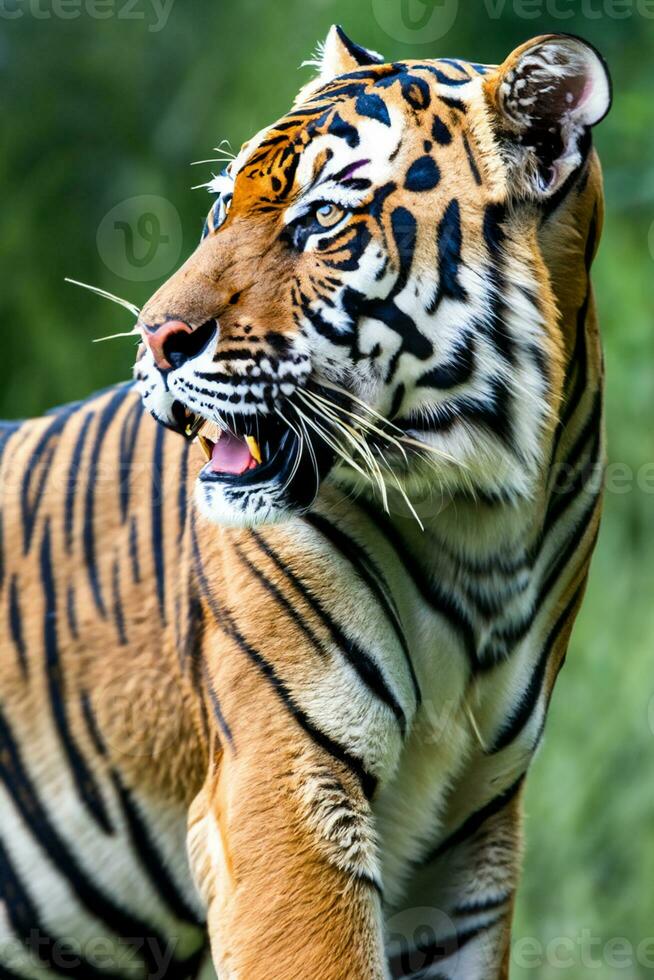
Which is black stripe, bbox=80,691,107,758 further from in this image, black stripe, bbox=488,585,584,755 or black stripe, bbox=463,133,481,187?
black stripe, bbox=463,133,481,187

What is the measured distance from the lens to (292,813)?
6.25 ft

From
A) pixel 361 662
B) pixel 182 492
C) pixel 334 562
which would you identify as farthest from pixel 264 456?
pixel 182 492

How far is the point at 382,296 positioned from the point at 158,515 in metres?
0.69

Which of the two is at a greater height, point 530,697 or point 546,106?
point 546,106

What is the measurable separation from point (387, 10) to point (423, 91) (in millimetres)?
3369

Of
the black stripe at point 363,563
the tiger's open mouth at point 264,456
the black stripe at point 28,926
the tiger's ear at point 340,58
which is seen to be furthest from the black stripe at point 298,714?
the tiger's ear at point 340,58

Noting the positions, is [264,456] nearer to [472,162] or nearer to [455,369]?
[455,369]

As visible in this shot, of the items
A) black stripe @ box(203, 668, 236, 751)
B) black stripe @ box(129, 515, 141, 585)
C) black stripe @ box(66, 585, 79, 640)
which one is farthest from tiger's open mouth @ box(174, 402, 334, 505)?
black stripe @ box(66, 585, 79, 640)

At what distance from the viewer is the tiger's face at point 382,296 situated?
1.79 meters

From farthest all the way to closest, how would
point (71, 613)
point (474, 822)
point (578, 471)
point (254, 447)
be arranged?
point (71, 613) → point (474, 822) → point (578, 471) → point (254, 447)

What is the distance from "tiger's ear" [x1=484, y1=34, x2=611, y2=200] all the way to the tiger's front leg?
66 centimetres

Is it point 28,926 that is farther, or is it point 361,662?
point 28,926

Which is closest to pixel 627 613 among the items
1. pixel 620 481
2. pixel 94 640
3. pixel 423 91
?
pixel 620 481

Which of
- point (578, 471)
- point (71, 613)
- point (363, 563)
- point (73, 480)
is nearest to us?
point (363, 563)
